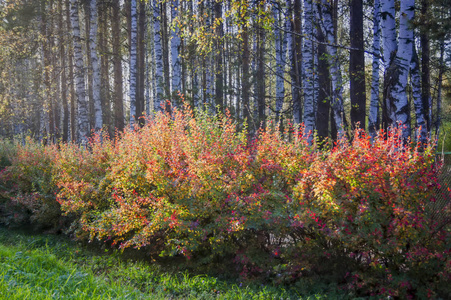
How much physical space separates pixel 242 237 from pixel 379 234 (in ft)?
6.10

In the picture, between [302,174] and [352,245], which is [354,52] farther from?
[352,245]

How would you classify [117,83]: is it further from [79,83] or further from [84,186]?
[84,186]

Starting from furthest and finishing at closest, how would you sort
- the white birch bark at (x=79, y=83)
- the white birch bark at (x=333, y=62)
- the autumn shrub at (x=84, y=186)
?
the white birch bark at (x=79, y=83) → the white birch bark at (x=333, y=62) → the autumn shrub at (x=84, y=186)

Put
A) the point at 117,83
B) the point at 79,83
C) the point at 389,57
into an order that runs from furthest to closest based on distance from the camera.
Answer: the point at 117,83, the point at 79,83, the point at 389,57

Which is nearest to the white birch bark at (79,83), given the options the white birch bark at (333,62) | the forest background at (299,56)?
the forest background at (299,56)

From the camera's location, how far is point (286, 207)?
4.39 metres

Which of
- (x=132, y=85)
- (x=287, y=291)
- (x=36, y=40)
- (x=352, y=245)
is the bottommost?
(x=287, y=291)

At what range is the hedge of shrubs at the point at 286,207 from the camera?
151 inches

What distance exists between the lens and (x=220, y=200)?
475cm

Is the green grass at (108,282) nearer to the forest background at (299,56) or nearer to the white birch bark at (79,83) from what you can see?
the forest background at (299,56)

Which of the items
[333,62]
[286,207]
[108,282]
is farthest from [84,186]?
[333,62]

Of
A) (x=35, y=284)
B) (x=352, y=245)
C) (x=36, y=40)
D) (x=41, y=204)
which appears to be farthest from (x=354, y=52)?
(x=36, y=40)

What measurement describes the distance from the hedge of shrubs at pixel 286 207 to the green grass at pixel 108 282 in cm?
30

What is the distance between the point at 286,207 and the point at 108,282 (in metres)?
2.44
